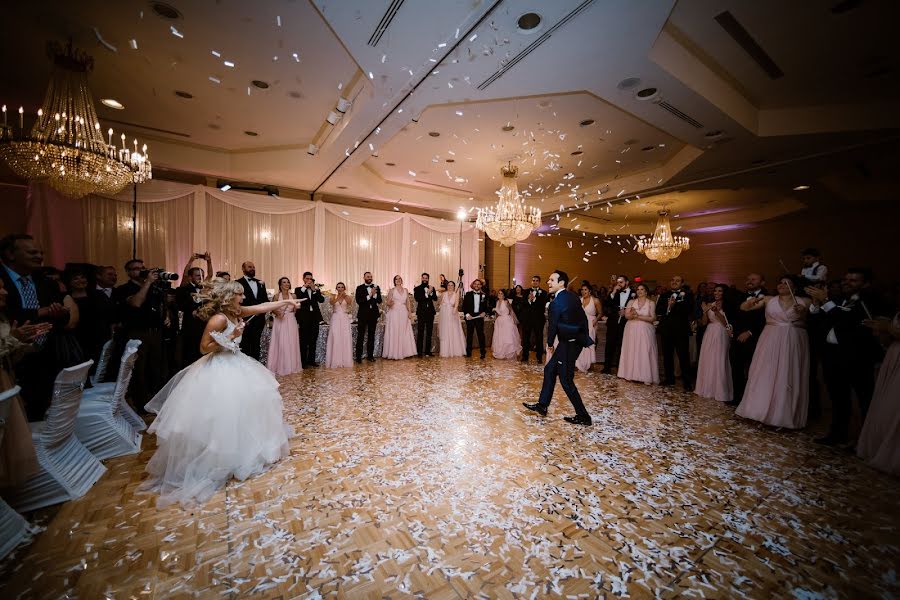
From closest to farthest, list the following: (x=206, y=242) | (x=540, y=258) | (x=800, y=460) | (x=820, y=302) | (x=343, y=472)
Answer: (x=343, y=472)
(x=800, y=460)
(x=820, y=302)
(x=206, y=242)
(x=540, y=258)

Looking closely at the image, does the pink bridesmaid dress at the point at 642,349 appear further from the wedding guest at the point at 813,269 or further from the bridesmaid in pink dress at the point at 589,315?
the wedding guest at the point at 813,269

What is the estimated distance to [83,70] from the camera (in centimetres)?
Answer: 397

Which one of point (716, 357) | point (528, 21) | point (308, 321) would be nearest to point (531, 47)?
point (528, 21)

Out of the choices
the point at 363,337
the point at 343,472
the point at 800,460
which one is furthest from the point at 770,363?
the point at 363,337

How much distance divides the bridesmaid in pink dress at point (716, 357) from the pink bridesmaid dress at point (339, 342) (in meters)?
5.85

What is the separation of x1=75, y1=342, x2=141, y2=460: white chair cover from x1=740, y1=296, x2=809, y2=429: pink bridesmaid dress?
6.10m

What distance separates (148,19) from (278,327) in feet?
13.8

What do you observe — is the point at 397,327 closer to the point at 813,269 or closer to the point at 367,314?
the point at 367,314

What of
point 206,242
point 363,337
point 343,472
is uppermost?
point 206,242

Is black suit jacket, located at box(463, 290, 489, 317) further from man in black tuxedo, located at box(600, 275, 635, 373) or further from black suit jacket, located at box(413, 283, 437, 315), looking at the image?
man in black tuxedo, located at box(600, 275, 635, 373)

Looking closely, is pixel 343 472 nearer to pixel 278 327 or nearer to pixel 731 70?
pixel 278 327

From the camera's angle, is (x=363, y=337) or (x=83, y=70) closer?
(x=83, y=70)

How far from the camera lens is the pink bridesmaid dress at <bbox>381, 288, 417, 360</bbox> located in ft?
24.8

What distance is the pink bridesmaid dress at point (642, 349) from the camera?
5727 mm
